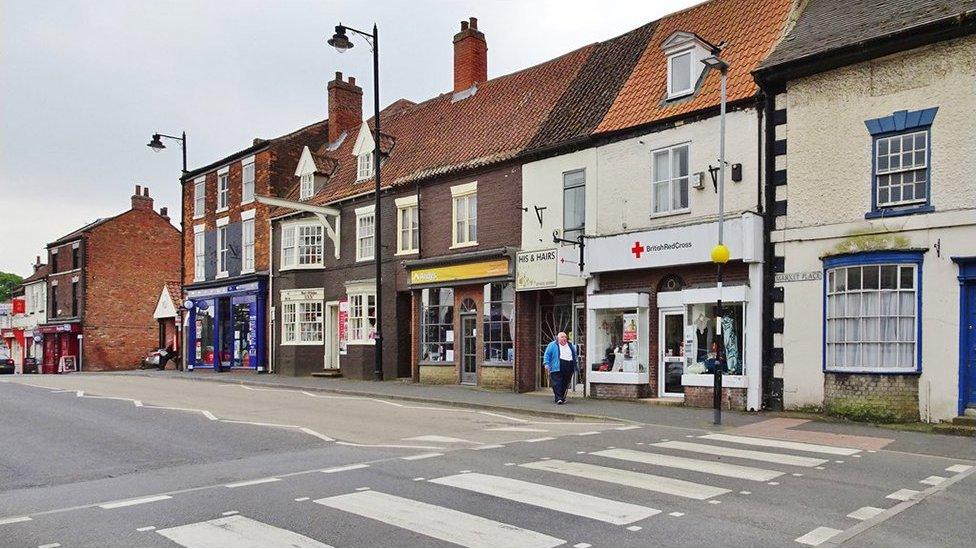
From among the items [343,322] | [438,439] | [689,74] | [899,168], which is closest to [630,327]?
[689,74]

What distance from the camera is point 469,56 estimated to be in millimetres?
29156

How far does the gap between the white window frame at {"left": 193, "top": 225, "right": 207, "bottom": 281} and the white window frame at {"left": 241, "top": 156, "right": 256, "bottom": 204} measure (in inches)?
176

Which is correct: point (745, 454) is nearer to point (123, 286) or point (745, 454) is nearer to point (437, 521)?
point (437, 521)

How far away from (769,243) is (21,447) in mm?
14400

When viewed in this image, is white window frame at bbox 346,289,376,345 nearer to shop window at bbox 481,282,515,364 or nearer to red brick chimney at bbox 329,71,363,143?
shop window at bbox 481,282,515,364

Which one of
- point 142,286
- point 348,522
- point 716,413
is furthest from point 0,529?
point 142,286

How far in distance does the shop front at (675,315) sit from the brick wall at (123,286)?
41405mm

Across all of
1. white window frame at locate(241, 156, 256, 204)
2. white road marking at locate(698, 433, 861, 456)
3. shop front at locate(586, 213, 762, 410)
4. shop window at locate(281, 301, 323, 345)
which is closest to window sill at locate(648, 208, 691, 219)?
shop front at locate(586, 213, 762, 410)

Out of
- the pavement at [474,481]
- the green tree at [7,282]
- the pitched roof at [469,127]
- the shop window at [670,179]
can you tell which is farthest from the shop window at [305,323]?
the green tree at [7,282]

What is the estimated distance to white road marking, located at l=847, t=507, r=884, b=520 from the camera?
295 inches

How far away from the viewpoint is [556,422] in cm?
1578

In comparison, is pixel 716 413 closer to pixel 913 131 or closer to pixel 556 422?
pixel 556 422

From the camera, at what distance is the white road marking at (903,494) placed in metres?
8.38

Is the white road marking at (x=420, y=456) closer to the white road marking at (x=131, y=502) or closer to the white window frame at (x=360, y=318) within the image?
the white road marking at (x=131, y=502)
